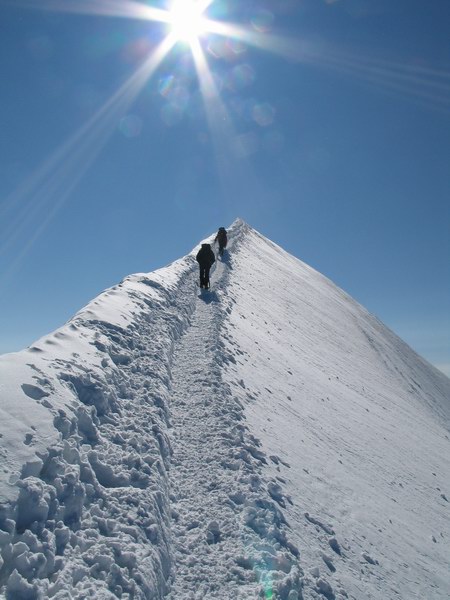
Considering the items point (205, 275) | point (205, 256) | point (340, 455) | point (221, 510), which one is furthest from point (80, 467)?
point (205, 275)

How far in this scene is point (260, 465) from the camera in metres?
6.23

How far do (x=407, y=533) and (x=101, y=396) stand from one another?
214 inches

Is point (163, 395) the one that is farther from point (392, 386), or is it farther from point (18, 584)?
point (392, 386)

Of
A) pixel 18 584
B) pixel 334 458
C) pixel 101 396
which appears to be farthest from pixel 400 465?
pixel 18 584

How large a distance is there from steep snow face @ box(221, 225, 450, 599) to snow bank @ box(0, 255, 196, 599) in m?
1.78

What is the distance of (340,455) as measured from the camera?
848cm

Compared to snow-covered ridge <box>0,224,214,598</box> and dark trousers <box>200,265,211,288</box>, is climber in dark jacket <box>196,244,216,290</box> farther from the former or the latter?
snow-covered ridge <box>0,224,214,598</box>

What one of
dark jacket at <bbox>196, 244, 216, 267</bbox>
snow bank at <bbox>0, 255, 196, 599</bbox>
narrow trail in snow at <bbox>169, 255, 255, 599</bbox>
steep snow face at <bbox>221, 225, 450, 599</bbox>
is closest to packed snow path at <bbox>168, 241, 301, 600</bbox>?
narrow trail in snow at <bbox>169, 255, 255, 599</bbox>

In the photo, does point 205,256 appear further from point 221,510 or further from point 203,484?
point 221,510

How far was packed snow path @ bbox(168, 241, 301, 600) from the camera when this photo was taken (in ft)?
14.5

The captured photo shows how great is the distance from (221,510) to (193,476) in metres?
0.70

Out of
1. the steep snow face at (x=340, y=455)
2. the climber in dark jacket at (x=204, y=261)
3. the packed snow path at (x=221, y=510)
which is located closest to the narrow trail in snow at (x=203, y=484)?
the packed snow path at (x=221, y=510)

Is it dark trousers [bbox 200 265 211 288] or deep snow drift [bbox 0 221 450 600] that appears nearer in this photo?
deep snow drift [bbox 0 221 450 600]

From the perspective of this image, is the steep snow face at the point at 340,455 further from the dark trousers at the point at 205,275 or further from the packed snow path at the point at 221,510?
the dark trousers at the point at 205,275
